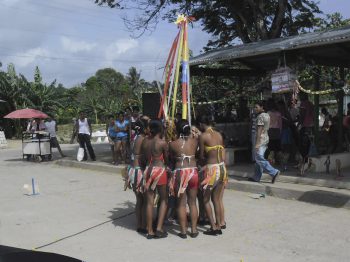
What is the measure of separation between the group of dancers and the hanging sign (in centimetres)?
440

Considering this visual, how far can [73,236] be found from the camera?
Answer: 652 centimetres

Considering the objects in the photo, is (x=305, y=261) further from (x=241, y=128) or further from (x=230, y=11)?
(x=230, y=11)

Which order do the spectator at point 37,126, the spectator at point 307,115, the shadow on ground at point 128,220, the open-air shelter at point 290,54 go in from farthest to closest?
the spectator at point 37,126 → the spectator at point 307,115 → the open-air shelter at point 290,54 → the shadow on ground at point 128,220

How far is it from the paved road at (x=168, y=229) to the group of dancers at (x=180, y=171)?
0.34 meters

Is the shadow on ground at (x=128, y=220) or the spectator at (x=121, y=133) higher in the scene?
the spectator at (x=121, y=133)

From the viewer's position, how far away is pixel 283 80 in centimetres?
1032

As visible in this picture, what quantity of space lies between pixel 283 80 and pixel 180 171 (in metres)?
5.04

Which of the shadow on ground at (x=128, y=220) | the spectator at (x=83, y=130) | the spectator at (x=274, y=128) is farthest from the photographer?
the spectator at (x=83, y=130)

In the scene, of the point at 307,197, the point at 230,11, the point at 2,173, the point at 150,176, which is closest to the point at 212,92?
the point at 230,11

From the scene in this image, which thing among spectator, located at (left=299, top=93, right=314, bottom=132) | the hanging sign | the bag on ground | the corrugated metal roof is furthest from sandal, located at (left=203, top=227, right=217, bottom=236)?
the bag on ground

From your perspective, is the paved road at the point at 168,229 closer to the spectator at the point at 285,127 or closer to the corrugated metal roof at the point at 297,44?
the spectator at the point at 285,127

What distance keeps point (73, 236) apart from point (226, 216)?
239cm

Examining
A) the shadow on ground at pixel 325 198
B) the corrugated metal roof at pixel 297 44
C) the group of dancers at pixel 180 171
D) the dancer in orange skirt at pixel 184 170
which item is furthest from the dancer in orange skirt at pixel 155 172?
the corrugated metal roof at pixel 297 44

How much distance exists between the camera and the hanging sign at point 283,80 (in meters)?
10.2
